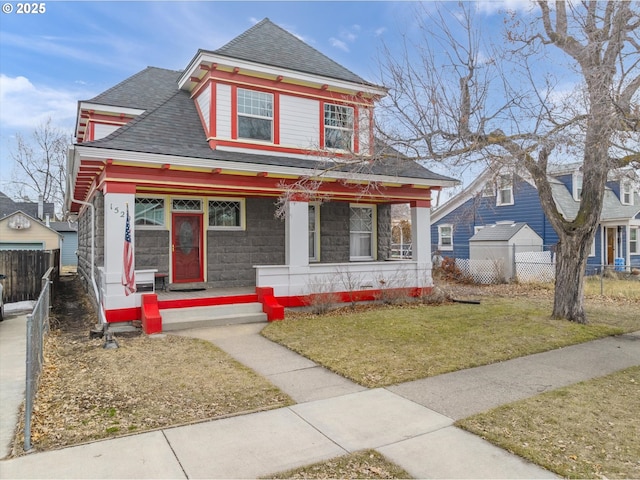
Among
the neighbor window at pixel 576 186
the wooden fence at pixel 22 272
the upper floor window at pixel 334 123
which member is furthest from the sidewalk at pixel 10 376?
the neighbor window at pixel 576 186

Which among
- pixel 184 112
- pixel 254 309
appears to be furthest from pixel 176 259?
pixel 184 112

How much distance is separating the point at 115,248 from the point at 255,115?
4.93m

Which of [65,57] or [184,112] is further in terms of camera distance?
[65,57]

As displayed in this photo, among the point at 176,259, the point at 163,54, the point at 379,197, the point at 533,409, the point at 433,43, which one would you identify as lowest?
the point at 533,409

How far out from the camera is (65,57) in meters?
18.2

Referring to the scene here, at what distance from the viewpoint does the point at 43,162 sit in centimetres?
3681

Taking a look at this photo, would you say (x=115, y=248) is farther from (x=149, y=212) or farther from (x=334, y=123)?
(x=334, y=123)

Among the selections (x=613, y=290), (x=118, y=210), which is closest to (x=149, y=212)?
(x=118, y=210)

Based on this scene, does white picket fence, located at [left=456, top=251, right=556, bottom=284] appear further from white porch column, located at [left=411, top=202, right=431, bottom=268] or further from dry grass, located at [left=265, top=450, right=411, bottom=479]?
dry grass, located at [left=265, top=450, right=411, bottom=479]

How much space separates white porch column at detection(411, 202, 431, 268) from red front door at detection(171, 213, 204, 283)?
6.15 meters

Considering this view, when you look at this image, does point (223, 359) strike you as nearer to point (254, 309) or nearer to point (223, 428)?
point (223, 428)

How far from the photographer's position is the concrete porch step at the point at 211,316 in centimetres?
870

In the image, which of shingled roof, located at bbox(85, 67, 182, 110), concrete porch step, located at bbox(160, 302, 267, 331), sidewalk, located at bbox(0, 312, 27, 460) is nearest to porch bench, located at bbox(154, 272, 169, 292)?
concrete porch step, located at bbox(160, 302, 267, 331)

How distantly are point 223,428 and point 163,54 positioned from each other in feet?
57.3
